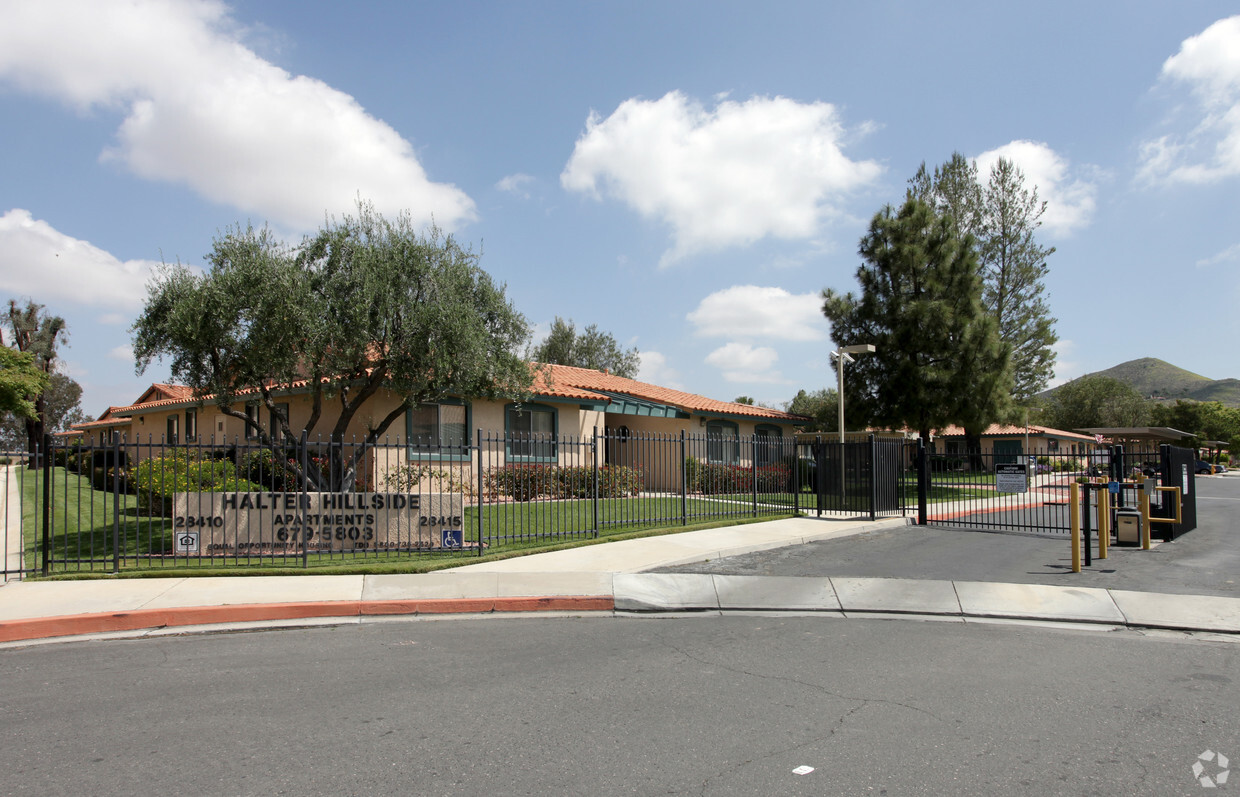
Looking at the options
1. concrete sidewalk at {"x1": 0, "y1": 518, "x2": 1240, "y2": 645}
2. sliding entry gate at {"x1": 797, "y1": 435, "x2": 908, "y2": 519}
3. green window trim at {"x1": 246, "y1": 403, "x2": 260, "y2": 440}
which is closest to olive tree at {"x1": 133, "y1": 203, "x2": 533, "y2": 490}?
green window trim at {"x1": 246, "y1": 403, "x2": 260, "y2": 440}

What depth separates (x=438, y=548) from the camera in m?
11.7

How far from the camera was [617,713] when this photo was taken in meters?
5.27

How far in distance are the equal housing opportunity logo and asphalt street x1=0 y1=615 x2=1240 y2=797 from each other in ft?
0.15

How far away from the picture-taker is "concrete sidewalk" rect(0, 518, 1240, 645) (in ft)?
26.5

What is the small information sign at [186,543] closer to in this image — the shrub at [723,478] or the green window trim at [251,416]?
the green window trim at [251,416]

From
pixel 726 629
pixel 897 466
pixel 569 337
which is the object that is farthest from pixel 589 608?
pixel 569 337

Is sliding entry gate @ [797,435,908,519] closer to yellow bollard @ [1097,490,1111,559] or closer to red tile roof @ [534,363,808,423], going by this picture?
yellow bollard @ [1097,490,1111,559]

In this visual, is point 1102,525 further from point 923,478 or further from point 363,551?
point 363,551

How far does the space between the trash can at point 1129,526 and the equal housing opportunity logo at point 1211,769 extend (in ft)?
32.2

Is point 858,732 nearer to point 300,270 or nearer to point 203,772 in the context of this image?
point 203,772

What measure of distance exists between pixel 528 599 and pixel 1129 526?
1040cm

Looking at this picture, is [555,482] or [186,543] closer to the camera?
[186,543]

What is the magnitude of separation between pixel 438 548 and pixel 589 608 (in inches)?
141

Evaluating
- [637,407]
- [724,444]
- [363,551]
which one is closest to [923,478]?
[637,407]
